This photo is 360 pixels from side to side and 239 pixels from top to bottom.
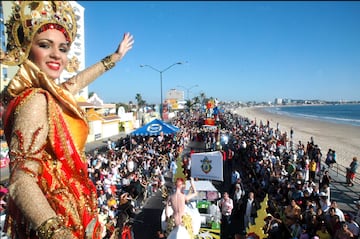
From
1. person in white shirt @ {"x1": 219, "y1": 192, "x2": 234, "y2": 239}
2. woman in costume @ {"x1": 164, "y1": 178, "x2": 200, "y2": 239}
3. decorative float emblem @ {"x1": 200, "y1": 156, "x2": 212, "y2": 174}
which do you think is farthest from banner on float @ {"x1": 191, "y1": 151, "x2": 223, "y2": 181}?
woman in costume @ {"x1": 164, "y1": 178, "x2": 200, "y2": 239}

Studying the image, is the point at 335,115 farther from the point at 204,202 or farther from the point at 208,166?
the point at 204,202

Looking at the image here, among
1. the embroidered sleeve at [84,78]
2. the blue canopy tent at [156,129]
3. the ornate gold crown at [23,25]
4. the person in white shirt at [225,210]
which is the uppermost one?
the ornate gold crown at [23,25]

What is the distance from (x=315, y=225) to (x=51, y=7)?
23.9 feet

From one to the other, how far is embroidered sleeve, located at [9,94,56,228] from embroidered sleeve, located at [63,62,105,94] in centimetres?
68

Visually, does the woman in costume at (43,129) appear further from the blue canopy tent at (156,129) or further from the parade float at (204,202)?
the blue canopy tent at (156,129)

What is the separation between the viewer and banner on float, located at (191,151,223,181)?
1025cm

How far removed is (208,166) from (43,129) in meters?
9.05

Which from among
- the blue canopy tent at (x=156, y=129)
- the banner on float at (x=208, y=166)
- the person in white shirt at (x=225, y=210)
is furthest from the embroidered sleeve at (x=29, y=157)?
the blue canopy tent at (x=156, y=129)

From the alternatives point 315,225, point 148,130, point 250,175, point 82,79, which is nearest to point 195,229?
point 315,225

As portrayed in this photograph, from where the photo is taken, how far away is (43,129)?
163cm

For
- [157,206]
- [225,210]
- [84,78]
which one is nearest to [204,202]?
[225,210]

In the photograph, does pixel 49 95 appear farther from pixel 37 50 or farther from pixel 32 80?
pixel 37 50

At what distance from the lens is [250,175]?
13312 millimetres

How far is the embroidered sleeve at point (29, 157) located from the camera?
4.64 feet
